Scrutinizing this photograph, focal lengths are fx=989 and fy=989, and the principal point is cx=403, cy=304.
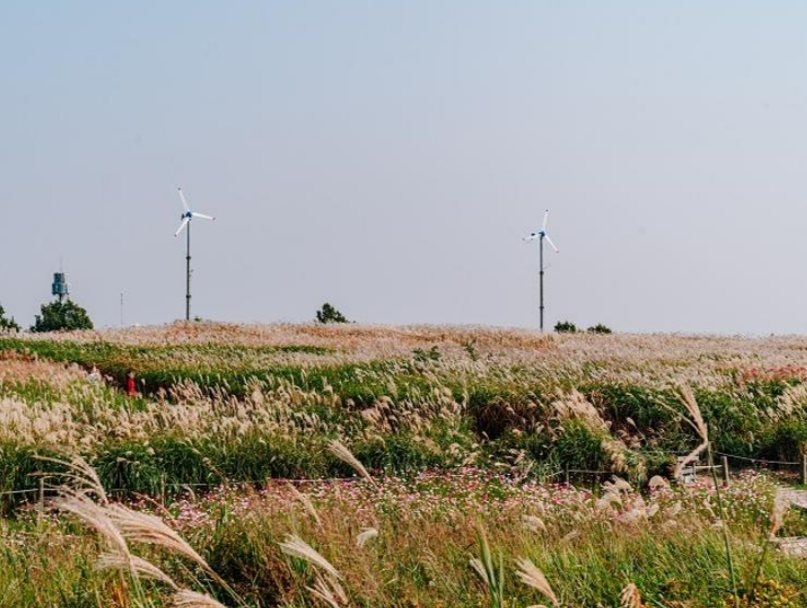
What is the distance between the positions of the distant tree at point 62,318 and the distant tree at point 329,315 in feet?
43.7

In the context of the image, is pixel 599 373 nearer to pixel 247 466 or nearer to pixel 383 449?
pixel 383 449

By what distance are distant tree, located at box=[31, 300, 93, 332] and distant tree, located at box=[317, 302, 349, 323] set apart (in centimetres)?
1333

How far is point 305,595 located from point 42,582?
1.61 metres

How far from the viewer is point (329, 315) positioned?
169 ft

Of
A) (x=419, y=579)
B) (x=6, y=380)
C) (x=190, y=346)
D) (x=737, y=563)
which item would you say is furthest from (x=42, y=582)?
(x=190, y=346)

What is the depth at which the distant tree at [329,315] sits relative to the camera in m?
51.4

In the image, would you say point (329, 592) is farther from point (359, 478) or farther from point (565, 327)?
point (565, 327)

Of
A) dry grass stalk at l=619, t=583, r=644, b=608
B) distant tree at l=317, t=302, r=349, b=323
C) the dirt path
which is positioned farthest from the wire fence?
distant tree at l=317, t=302, r=349, b=323

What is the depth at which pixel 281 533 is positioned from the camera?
659cm

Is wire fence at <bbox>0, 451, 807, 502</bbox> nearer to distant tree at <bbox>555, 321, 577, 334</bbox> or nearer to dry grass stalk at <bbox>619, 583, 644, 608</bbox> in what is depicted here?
dry grass stalk at <bbox>619, 583, 644, 608</bbox>

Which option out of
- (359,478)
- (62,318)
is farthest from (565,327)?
(359,478)

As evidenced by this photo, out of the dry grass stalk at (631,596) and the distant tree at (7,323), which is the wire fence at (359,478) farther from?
the distant tree at (7,323)

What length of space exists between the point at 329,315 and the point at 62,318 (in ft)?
50.0

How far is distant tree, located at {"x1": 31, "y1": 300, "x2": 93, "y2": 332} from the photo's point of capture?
178 ft
